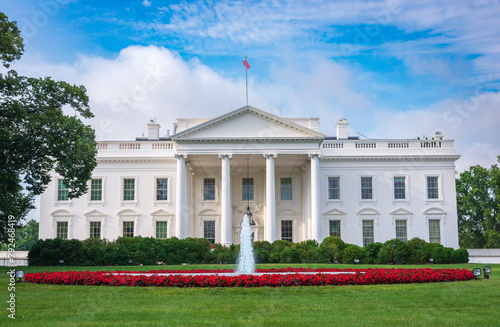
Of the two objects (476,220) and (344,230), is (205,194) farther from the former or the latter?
(476,220)

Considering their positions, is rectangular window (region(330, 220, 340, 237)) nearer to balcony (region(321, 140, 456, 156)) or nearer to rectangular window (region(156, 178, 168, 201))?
balcony (region(321, 140, 456, 156))

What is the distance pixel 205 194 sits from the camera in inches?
1636

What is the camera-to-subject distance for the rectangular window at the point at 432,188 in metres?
40.7

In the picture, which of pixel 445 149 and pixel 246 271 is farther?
pixel 445 149

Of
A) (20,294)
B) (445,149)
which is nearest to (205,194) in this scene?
(445,149)

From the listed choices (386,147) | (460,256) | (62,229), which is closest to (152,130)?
(62,229)

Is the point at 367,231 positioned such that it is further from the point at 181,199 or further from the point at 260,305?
the point at 260,305

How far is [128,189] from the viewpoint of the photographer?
40.8 metres

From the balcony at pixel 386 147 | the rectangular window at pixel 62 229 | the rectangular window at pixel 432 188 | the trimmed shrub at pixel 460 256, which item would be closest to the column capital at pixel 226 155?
the balcony at pixel 386 147

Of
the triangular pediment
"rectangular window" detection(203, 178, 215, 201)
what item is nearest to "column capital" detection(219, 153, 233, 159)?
the triangular pediment

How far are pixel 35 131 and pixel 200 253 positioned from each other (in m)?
12.0

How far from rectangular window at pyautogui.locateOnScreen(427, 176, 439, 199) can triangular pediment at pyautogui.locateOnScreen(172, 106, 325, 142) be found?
35.8ft

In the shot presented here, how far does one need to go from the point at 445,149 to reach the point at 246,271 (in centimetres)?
2672

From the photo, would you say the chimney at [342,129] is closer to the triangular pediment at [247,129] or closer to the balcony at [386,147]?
the balcony at [386,147]
